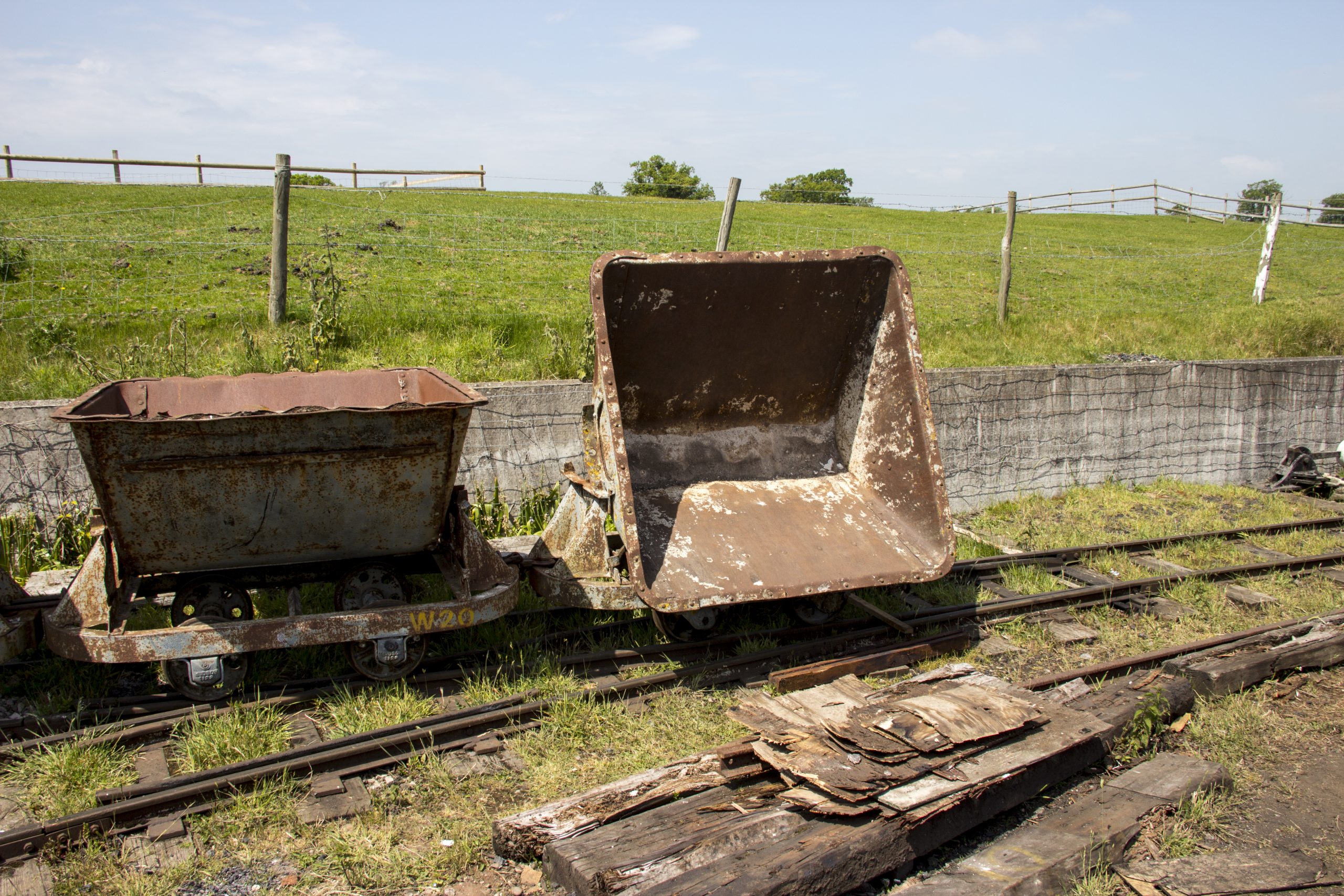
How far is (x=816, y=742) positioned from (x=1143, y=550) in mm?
5590

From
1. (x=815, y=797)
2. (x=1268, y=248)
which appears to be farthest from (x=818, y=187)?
(x=815, y=797)

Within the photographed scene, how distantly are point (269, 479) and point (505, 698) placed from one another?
5.54 feet

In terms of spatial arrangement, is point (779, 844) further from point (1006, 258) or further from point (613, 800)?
point (1006, 258)

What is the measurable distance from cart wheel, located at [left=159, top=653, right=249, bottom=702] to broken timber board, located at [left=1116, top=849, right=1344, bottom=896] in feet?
14.3

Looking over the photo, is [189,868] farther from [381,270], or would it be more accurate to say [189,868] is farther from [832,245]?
[832,245]

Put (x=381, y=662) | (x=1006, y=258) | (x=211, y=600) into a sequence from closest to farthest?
1. (x=381, y=662)
2. (x=211, y=600)
3. (x=1006, y=258)

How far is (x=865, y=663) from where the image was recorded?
5.30 metres

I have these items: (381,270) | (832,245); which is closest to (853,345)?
(381,270)

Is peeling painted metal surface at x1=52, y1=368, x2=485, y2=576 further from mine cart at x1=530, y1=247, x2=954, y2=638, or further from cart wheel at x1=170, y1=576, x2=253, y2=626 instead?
mine cart at x1=530, y1=247, x2=954, y2=638

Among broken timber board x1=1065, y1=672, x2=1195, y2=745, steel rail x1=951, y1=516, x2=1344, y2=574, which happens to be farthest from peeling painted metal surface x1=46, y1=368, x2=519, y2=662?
steel rail x1=951, y1=516, x2=1344, y2=574

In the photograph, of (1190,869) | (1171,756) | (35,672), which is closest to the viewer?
(1190,869)

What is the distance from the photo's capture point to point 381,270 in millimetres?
12211

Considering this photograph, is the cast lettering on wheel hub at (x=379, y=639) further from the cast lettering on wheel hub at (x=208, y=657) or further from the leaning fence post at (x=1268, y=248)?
the leaning fence post at (x=1268, y=248)

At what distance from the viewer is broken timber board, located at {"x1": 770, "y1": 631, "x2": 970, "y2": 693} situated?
501cm
